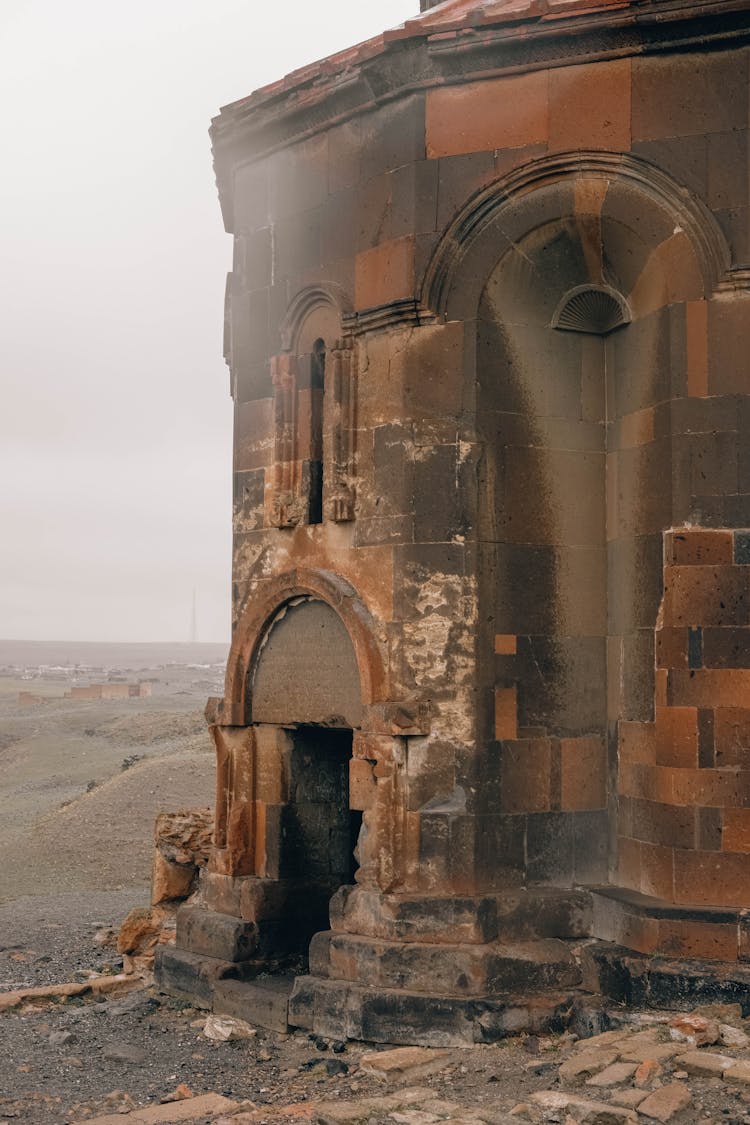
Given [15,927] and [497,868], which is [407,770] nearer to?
[497,868]

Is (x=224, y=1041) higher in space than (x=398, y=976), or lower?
lower

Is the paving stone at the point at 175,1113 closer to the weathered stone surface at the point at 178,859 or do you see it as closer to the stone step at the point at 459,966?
the stone step at the point at 459,966

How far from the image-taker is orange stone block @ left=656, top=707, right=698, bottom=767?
8.16m

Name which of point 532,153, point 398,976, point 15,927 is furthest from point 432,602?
point 15,927

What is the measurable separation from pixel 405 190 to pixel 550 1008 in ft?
17.9

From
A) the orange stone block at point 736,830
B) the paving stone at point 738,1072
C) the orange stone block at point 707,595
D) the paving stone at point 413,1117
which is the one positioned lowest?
the paving stone at point 413,1117

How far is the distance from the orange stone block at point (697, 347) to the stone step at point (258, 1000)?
4.83m

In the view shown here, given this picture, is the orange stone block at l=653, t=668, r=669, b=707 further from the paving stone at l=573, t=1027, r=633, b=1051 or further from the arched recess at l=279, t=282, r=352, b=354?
the arched recess at l=279, t=282, r=352, b=354

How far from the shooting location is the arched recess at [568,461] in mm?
8648

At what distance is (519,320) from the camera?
29.6 feet

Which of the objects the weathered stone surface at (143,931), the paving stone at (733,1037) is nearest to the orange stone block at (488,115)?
the paving stone at (733,1037)

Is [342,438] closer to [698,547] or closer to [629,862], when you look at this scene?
[698,547]

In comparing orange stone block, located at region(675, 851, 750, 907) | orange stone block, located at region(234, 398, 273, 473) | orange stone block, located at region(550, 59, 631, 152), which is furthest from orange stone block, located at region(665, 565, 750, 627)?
orange stone block, located at region(234, 398, 273, 473)

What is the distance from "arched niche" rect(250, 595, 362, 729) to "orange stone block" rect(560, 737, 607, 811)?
1.44 meters
